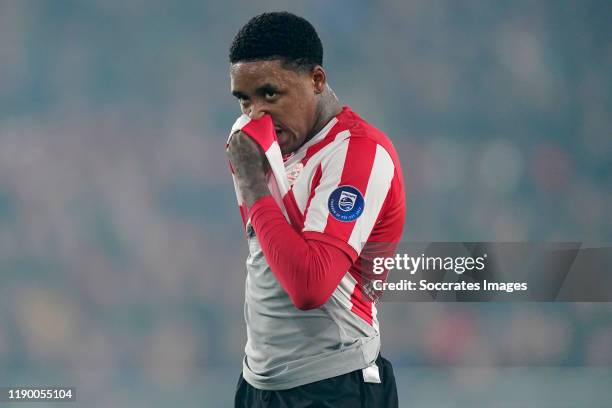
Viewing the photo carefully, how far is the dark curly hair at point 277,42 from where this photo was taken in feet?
4.90

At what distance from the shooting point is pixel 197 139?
A: 4.54 m

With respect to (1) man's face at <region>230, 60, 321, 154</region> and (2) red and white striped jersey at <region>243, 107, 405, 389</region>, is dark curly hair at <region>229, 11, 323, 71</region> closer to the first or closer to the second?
(1) man's face at <region>230, 60, 321, 154</region>

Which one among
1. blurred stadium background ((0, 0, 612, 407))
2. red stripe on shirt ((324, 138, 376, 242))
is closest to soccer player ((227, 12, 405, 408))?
red stripe on shirt ((324, 138, 376, 242))

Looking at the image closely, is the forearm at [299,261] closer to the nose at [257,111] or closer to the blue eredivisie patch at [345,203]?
the blue eredivisie patch at [345,203]

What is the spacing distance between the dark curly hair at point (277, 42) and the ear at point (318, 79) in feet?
0.06

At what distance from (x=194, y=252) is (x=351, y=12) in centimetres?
160

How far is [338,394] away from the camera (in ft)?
4.67

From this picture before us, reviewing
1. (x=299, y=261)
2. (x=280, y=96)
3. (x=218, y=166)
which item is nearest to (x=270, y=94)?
(x=280, y=96)

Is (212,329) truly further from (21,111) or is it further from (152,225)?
(21,111)

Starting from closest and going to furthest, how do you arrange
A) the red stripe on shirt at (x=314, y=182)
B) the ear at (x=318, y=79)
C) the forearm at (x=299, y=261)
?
the forearm at (x=299, y=261)
the red stripe on shirt at (x=314, y=182)
the ear at (x=318, y=79)

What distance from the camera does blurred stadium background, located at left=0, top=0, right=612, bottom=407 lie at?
4.50m

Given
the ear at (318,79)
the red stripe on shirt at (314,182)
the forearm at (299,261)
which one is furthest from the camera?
the ear at (318,79)

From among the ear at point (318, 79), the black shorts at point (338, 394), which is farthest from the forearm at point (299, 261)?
the ear at point (318, 79)

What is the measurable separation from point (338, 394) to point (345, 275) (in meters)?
0.21
